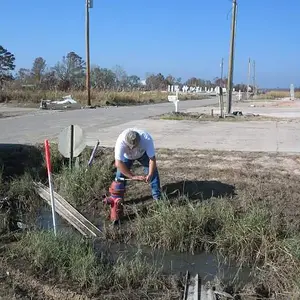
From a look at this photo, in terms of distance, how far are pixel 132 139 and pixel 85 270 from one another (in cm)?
240

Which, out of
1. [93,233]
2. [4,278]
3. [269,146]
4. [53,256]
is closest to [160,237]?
[93,233]

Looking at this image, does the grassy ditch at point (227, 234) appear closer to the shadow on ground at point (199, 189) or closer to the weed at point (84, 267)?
the shadow on ground at point (199, 189)

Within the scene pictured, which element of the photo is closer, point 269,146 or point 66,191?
point 66,191

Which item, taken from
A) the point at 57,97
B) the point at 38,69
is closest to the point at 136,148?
the point at 57,97

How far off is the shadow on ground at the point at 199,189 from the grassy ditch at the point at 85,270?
2.43 meters

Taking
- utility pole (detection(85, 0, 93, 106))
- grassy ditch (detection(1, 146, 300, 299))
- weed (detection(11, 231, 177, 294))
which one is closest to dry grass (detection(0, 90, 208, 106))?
utility pole (detection(85, 0, 93, 106))

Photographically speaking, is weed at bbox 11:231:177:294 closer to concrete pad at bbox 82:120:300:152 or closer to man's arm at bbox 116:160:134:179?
man's arm at bbox 116:160:134:179

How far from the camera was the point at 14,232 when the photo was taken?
255 inches

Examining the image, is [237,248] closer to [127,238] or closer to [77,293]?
[127,238]

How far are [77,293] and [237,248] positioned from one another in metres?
2.27

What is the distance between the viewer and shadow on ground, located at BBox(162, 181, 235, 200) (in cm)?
791

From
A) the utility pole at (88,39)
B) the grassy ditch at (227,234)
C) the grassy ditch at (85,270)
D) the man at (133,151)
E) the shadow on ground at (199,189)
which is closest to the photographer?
the grassy ditch at (85,270)

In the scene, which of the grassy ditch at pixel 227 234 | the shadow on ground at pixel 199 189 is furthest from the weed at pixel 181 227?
the shadow on ground at pixel 199 189

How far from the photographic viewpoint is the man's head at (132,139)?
688cm
